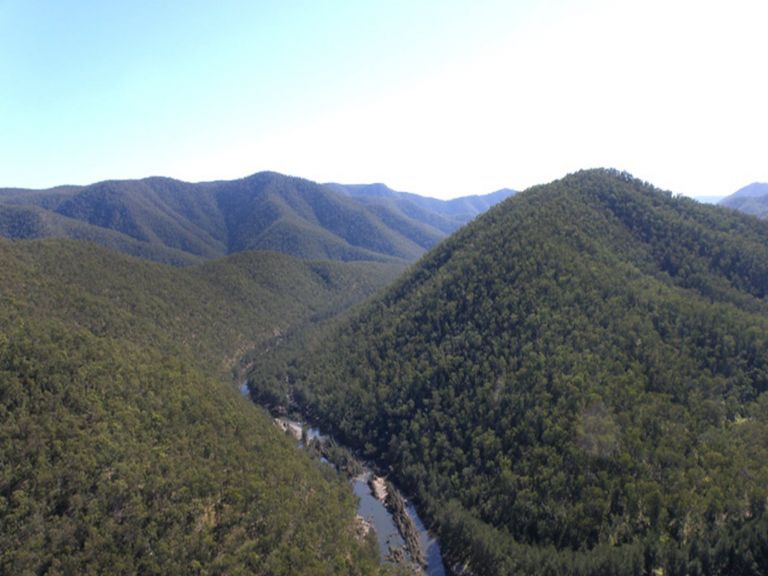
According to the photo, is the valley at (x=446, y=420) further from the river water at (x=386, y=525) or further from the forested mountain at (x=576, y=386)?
the river water at (x=386, y=525)

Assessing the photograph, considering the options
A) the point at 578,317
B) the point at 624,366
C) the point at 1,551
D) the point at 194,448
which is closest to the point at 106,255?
the point at 194,448

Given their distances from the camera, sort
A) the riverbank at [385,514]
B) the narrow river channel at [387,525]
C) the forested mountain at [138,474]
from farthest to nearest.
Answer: the narrow river channel at [387,525] → the riverbank at [385,514] → the forested mountain at [138,474]

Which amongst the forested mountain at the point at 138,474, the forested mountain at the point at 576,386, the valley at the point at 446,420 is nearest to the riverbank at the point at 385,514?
the valley at the point at 446,420

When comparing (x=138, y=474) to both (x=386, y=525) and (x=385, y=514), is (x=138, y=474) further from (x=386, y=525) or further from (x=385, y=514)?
(x=385, y=514)

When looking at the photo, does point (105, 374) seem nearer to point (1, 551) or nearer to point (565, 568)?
point (1, 551)

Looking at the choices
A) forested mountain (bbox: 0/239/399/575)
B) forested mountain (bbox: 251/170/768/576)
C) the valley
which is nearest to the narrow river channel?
the valley

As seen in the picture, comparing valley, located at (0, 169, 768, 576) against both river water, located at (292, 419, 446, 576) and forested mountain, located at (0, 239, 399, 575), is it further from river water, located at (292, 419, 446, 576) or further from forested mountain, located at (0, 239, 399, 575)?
river water, located at (292, 419, 446, 576)

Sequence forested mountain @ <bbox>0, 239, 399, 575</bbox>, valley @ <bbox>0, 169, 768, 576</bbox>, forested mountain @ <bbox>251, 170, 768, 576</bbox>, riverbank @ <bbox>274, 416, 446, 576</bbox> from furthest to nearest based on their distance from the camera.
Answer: riverbank @ <bbox>274, 416, 446, 576</bbox>, forested mountain @ <bbox>251, 170, 768, 576</bbox>, valley @ <bbox>0, 169, 768, 576</bbox>, forested mountain @ <bbox>0, 239, 399, 575</bbox>

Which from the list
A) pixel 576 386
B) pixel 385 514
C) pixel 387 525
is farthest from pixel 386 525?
pixel 576 386
